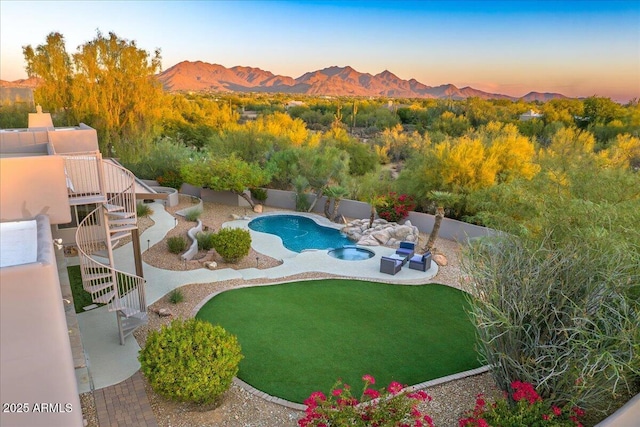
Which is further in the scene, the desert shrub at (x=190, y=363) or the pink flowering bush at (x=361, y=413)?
the desert shrub at (x=190, y=363)

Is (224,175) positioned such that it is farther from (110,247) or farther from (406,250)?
(110,247)

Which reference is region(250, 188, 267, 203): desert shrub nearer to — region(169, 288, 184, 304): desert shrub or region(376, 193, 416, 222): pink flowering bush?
region(376, 193, 416, 222): pink flowering bush

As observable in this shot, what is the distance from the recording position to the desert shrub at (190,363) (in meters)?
6.47

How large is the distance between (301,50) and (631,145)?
210 ft

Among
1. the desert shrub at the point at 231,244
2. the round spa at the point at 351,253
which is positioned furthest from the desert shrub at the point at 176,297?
the round spa at the point at 351,253

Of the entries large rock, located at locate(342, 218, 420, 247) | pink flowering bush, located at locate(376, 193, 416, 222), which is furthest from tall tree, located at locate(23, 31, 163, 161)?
pink flowering bush, located at locate(376, 193, 416, 222)

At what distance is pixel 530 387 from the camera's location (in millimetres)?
6047

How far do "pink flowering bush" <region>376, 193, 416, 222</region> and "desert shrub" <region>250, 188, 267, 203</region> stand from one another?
6451 mm

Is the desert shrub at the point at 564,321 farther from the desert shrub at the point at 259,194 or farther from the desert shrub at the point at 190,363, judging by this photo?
the desert shrub at the point at 259,194

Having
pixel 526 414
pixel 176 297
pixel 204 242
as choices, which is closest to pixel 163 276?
pixel 176 297

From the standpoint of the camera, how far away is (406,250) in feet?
47.3

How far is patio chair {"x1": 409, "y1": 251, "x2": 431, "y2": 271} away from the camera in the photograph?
530 inches

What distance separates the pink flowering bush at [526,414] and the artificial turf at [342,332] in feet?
6.09

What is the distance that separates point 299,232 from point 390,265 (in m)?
6.40
